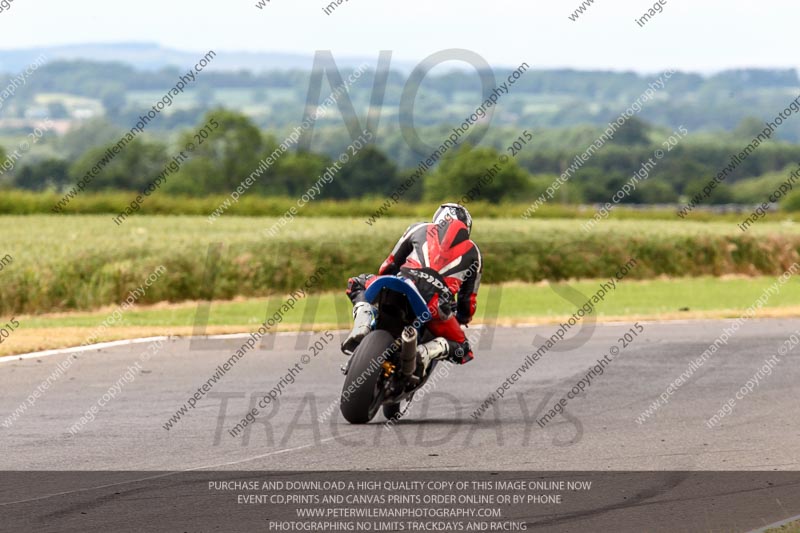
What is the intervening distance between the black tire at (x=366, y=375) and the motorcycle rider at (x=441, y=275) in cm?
37

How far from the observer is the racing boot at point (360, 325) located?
984 cm

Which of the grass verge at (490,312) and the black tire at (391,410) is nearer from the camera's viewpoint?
the black tire at (391,410)

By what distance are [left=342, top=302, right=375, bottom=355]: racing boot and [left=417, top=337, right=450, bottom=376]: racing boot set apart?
→ 494mm

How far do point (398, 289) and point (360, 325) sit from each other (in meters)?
0.49

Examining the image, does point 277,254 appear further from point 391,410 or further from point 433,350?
point 433,350

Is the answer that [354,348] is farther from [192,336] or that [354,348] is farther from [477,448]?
[192,336]

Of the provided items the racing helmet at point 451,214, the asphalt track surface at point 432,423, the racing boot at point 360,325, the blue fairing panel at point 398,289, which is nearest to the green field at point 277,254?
the asphalt track surface at point 432,423

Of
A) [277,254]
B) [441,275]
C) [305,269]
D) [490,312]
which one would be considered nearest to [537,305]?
[490,312]

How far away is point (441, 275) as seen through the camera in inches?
401

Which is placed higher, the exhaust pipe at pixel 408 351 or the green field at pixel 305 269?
the exhaust pipe at pixel 408 351

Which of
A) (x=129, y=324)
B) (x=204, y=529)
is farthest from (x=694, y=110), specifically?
(x=204, y=529)

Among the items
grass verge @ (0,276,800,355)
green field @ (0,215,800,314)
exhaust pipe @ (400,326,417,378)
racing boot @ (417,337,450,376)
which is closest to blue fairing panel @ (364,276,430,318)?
exhaust pipe @ (400,326,417,378)

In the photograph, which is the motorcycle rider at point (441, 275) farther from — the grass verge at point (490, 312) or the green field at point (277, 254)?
the green field at point (277, 254)

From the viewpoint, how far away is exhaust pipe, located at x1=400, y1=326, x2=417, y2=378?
31.4ft
